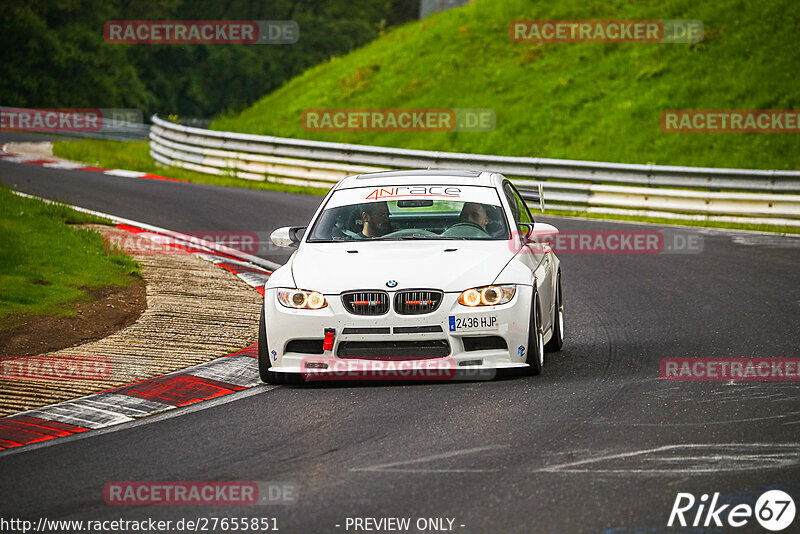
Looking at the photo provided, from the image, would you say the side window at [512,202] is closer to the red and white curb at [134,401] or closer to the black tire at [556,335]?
the black tire at [556,335]

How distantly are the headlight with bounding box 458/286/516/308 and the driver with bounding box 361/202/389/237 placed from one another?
1.55m

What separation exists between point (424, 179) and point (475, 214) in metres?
0.67

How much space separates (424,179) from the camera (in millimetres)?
10367

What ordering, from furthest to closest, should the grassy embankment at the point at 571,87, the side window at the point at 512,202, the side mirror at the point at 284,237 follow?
the grassy embankment at the point at 571,87
the side window at the point at 512,202
the side mirror at the point at 284,237

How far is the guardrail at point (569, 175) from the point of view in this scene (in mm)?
21062

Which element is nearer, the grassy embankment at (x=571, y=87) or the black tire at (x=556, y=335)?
the black tire at (x=556, y=335)

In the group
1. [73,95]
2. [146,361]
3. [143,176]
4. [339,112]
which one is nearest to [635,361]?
[146,361]

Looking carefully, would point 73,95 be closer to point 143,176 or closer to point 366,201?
point 143,176

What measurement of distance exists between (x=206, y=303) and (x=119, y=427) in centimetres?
463

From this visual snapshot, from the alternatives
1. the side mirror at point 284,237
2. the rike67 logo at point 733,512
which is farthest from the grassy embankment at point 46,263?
the rike67 logo at point 733,512

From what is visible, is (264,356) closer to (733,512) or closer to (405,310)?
(405,310)

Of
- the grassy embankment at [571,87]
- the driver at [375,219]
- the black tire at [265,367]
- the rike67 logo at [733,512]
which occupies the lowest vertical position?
the rike67 logo at [733,512]

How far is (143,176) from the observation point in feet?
85.2

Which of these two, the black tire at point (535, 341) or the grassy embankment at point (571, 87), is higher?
the grassy embankment at point (571, 87)
